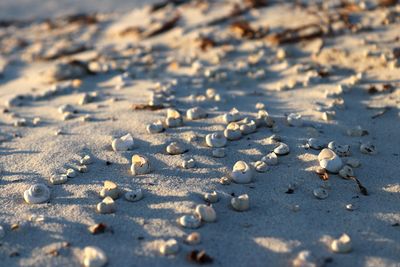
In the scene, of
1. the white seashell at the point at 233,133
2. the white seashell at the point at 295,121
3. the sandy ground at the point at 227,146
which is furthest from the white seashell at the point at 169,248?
the white seashell at the point at 295,121

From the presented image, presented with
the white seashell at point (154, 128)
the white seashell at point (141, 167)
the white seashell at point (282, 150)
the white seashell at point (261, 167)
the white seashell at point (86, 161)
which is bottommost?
the white seashell at point (261, 167)

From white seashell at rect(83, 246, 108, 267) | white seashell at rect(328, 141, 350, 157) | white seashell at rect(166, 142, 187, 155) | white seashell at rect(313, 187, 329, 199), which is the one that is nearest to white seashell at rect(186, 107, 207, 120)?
white seashell at rect(166, 142, 187, 155)

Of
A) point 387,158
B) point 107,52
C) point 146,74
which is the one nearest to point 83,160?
point 387,158

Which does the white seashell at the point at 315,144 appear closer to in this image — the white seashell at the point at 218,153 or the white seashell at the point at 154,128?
the white seashell at the point at 218,153

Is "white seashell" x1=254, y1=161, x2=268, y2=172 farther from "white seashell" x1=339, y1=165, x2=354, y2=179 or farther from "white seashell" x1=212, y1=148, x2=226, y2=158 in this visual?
"white seashell" x1=339, y1=165, x2=354, y2=179

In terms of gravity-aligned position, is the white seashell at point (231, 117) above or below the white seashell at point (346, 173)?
above

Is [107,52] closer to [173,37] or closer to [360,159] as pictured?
[173,37]
